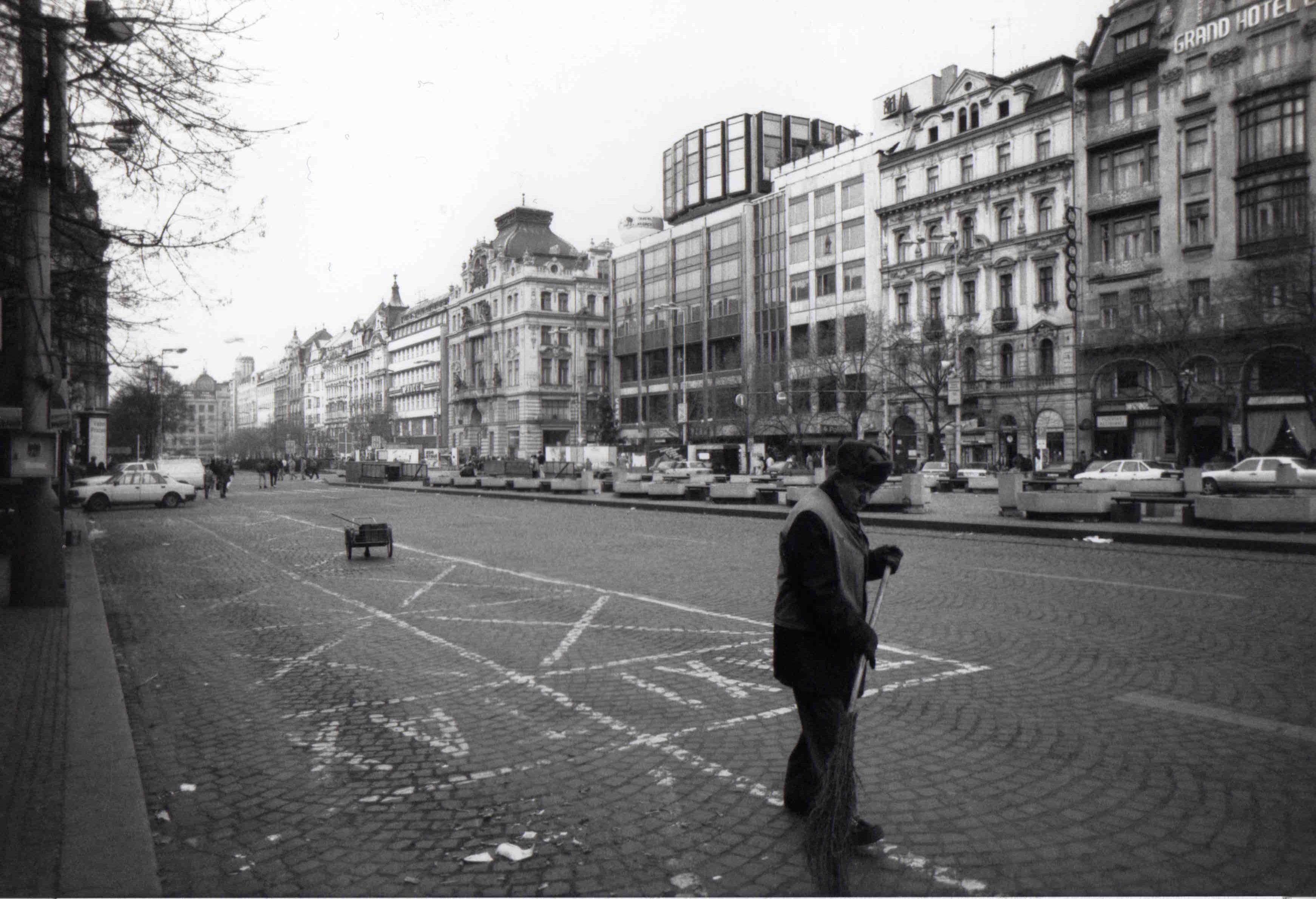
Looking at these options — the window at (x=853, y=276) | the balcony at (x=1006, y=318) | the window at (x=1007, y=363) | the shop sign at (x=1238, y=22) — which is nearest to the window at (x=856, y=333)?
the window at (x=853, y=276)

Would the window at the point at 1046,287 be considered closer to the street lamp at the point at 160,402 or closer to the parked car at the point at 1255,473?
the parked car at the point at 1255,473

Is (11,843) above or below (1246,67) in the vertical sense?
below

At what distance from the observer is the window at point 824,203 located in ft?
206

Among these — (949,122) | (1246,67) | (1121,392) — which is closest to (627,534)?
(1121,392)

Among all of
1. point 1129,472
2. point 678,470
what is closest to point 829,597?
point 1129,472

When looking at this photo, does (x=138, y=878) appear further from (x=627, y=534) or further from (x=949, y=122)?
(x=949, y=122)

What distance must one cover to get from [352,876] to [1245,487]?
70.6ft

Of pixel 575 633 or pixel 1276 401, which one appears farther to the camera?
pixel 1276 401

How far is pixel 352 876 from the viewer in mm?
3689

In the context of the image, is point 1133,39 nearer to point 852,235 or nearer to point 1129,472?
point 852,235

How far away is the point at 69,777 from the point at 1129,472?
1328 inches

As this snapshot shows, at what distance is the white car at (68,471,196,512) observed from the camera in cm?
3247

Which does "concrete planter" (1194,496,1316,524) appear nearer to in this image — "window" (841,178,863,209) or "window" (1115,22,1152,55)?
"window" (1115,22,1152,55)

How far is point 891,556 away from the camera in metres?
3.71
